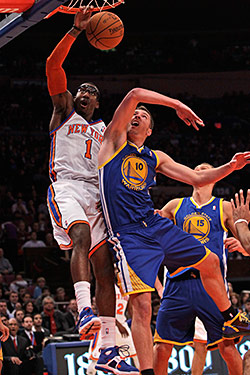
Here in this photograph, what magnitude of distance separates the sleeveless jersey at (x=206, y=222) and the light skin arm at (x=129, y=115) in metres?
1.74

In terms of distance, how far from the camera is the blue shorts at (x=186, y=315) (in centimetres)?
636

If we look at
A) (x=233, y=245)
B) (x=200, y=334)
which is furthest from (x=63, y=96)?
(x=200, y=334)

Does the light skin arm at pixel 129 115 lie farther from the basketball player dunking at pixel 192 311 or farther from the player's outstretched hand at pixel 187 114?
the basketball player dunking at pixel 192 311

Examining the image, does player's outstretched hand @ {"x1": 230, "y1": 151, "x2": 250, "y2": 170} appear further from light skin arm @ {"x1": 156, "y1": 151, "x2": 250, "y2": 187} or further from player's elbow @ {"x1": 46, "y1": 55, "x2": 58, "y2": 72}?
player's elbow @ {"x1": 46, "y1": 55, "x2": 58, "y2": 72}

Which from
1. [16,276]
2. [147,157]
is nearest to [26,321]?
[16,276]

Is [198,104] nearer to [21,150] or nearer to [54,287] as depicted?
[21,150]

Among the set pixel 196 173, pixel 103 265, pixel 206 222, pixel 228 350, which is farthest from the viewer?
pixel 206 222

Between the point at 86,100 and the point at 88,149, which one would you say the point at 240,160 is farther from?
the point at 86,100

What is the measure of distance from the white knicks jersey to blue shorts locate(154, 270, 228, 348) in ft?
5.18

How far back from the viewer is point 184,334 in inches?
253

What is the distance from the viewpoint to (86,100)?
20.0 ft

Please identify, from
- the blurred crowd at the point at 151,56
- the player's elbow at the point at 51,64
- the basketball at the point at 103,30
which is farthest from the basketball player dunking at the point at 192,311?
the blurred crowd at the point at 151,56

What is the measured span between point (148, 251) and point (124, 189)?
60 cm

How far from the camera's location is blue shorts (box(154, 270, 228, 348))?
636 cm
